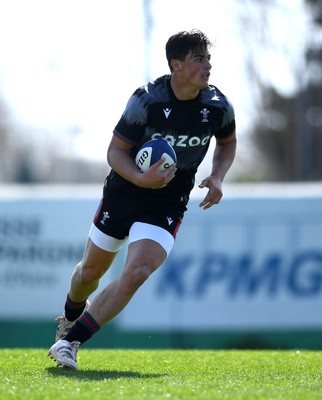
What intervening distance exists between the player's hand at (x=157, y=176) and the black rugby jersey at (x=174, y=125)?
1.15 ft

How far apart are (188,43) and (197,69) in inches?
7.5

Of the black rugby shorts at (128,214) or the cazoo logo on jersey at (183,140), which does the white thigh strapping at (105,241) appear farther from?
the cazoo logo on jersey at (183,140)

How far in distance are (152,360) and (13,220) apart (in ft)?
22.0

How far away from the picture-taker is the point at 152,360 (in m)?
7.81

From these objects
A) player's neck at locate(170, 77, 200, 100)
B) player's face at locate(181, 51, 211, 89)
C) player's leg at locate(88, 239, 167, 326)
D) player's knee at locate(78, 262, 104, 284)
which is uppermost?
player's face at locate(181, 51, 211, 89)

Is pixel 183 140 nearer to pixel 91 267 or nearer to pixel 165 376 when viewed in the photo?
pixel 91 267

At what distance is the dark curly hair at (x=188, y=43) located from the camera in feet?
22.2

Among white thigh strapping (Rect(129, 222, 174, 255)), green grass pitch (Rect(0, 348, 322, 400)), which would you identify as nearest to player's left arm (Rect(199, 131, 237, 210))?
white thigh strapping (Rect(129, 222, 174, 255))

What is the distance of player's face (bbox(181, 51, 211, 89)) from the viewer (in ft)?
22.1

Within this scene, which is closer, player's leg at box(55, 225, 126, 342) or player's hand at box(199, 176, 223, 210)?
player's hand at box(199, 176, 223, 210)

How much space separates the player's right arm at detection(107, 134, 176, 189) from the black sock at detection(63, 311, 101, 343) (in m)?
0.95

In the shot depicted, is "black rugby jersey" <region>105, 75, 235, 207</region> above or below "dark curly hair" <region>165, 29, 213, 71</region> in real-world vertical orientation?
below

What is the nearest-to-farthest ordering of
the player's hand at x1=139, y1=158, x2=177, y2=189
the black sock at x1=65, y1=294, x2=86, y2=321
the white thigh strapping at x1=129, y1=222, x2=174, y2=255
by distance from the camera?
the player's hand at x1=139, y1=158, x2=177, y2=189
the white thigh strapping at x1=129, y1=222, x2=174, y2=255
the black sock at x1=65, y1=294, x2=86, y2=321

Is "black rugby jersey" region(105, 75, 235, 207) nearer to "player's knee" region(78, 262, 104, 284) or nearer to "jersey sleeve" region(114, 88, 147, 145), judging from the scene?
"jersey sleeve" region(114, 88, 147, 145)
